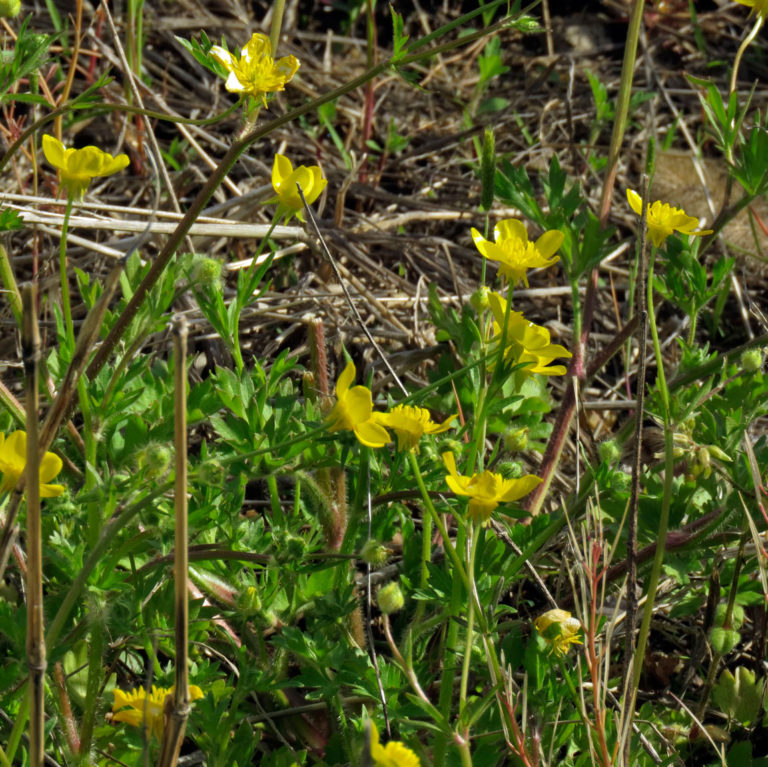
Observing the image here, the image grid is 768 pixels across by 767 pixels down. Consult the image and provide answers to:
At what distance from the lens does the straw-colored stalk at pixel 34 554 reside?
114 centimetres

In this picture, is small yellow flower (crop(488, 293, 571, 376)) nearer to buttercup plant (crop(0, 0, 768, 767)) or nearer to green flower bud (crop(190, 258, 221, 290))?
buttercup plant (crop(0, 0, 768, 767))

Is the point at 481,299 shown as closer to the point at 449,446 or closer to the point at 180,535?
the point at 449,446

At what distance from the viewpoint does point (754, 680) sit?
185cm

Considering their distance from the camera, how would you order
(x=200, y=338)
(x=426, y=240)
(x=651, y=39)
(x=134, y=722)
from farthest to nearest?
(x=651, y=39), (x=426, y=240), (x=200, y=338), (x=134, y=722)

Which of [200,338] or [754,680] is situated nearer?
[754,680]

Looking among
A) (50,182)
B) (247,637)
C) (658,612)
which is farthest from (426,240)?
(247,637)

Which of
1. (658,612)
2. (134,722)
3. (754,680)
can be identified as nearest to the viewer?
(134,722)

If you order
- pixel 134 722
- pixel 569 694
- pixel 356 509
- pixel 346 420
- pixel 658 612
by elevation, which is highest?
pixel 346 420

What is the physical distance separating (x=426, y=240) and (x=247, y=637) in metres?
1.60

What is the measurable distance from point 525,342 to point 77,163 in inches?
32.5

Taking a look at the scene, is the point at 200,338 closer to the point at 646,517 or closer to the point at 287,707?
the point at 287,707

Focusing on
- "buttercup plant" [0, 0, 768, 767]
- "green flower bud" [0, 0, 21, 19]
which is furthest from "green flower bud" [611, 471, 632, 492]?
"green flower bud" [0, 0, 21, 19]

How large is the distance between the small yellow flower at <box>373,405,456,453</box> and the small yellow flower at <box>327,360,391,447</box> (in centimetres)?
4

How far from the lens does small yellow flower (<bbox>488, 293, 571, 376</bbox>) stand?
64.4 inches
